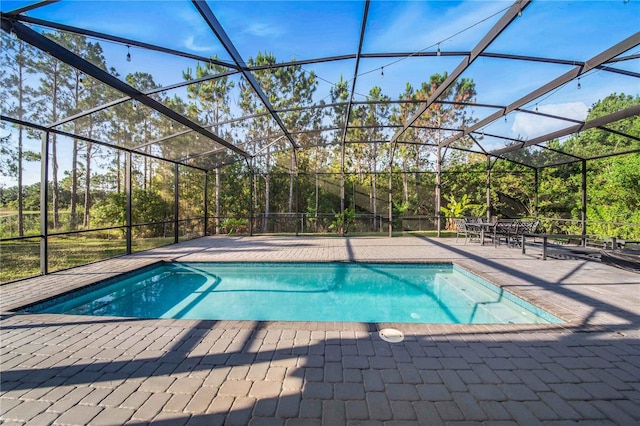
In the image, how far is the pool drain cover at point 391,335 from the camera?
2.45 m

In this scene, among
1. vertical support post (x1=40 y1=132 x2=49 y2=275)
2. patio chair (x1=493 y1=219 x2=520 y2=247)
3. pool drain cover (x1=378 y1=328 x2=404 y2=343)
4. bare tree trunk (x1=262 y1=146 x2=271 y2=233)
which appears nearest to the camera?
pool drain cover (x1=378 y1=328 x2=404 y2=343)

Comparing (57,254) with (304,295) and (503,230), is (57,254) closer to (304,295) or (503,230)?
(304,295)

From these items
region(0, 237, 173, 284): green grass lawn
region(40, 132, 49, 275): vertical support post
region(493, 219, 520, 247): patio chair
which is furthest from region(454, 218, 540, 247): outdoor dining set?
region(0, 237, 173, 284): green grass lawn

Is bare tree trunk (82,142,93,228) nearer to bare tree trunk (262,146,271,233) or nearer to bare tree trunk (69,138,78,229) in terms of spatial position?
bare tree trunk (69,138,78,229)

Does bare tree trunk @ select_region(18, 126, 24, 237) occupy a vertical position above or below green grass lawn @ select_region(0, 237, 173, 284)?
above

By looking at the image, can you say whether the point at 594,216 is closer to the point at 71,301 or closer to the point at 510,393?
the point at 510,393

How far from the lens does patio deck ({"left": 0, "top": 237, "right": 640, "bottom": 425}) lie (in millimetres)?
1589

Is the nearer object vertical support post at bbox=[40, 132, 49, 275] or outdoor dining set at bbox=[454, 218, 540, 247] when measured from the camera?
vertical support post at bbox=[40, 132, 49, 275]

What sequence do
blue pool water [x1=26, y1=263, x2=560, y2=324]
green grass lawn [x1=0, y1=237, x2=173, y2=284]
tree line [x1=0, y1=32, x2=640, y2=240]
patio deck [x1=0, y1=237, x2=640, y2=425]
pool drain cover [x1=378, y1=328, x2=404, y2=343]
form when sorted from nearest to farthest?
patio deck [x1=0, y1=237, x2=640, y2=425] → pool drain cover [x1=378, y1=328, x2=404, y2=343] → blue pool water [x1=26, y1=263, x2=560, y2=324] → green grass lawn [x1=0, y1=237, x2=173, y2=284] → tree line [x1=0, y1=32, x2=640, y2=240]

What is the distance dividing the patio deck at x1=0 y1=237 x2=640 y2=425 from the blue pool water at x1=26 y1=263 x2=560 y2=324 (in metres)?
0.79

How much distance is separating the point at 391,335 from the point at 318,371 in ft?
2.87

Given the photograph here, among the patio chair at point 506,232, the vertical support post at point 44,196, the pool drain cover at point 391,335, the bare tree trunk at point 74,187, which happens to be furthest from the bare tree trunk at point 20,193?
the patio chair at point 506,232

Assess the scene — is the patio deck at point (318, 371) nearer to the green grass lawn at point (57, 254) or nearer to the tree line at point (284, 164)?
the green grass lawn at point (57, 254)

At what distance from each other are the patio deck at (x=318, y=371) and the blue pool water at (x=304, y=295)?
793 mm
